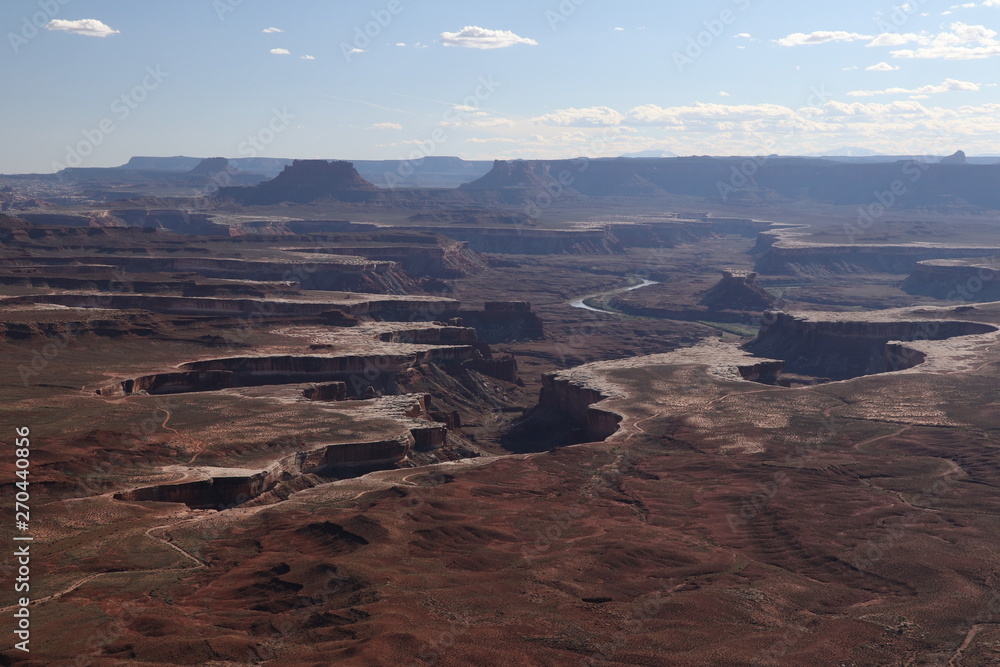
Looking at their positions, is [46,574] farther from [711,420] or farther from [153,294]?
[153,294]

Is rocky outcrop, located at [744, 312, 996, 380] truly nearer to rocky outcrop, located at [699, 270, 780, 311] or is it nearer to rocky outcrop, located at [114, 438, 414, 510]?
rocky outcrop, located at [699, 270, 780, 311]

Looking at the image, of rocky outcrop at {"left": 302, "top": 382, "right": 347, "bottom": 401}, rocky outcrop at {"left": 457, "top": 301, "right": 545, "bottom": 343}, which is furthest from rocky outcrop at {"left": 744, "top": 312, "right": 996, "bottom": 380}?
rocky outcrop at {"left": 302, "top": 382, "right": 347, "bottom": 401}

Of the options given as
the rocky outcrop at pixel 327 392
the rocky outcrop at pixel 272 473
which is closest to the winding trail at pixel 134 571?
the rocky outcrop at pixel 272 473

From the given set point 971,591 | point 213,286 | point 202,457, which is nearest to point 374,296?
point 213,286

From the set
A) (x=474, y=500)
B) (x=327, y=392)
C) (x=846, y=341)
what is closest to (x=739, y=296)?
(x=846, y=341)

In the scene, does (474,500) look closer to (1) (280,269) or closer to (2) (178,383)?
(2) (178,383)

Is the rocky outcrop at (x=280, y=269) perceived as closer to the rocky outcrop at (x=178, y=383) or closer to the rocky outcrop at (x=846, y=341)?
the rocky outcrop at (x=846, y=341)
